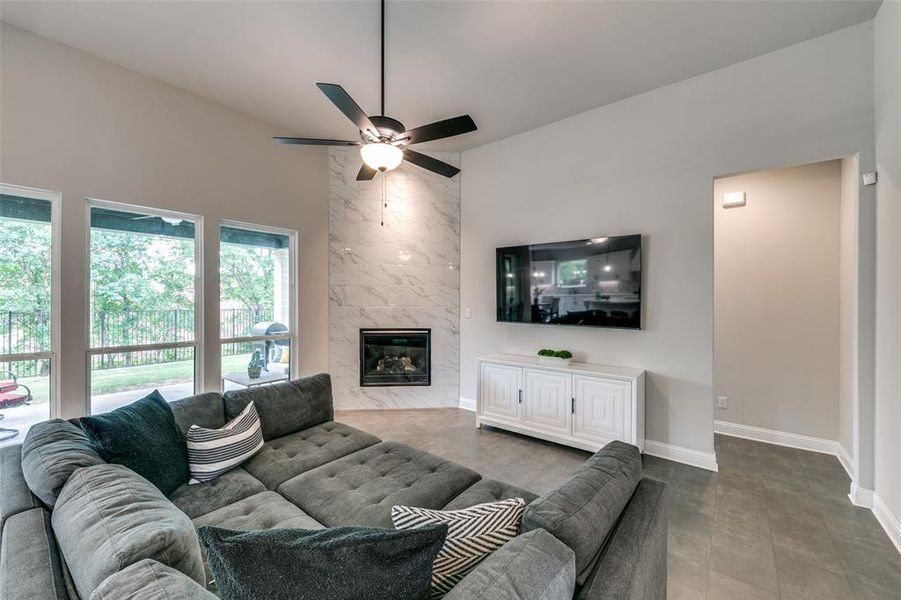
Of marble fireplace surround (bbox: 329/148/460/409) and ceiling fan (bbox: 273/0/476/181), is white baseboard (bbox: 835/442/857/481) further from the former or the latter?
ceiling fan (bbox: 273/0/476/181)

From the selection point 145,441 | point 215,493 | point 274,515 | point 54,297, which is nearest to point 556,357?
point 274,515

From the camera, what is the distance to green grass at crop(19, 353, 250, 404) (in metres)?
2.72

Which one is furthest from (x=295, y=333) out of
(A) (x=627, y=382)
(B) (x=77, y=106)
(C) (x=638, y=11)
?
(C) (x=638, y=11)

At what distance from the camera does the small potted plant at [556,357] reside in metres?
3.59

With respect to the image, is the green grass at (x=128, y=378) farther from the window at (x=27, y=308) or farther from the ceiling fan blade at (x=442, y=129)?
the ceiling fan blade at (x=442, y=129)

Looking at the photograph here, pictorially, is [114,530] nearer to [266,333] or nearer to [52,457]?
[52,457]

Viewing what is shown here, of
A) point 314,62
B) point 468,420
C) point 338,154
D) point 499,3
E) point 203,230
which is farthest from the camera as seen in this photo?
point 338,154

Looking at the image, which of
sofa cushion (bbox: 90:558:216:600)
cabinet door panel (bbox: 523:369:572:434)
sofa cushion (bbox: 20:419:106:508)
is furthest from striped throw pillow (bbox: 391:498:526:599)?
cabinet door panel (bbox: 523:369:572:434)

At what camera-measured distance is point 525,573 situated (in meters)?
0.81

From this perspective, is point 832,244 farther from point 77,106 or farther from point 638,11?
point 77,106

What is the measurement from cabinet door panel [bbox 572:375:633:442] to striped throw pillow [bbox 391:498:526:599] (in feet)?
7.72

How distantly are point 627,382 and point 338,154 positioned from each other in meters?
4.16

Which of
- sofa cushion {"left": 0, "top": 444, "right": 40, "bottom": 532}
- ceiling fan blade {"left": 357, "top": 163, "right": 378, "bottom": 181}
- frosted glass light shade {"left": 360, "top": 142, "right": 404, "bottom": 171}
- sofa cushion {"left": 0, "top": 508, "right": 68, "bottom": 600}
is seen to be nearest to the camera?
sofa cushion {"left": 0, "top": 508, "right": 68, "bottom": 600}

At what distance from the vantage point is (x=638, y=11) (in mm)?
2414
